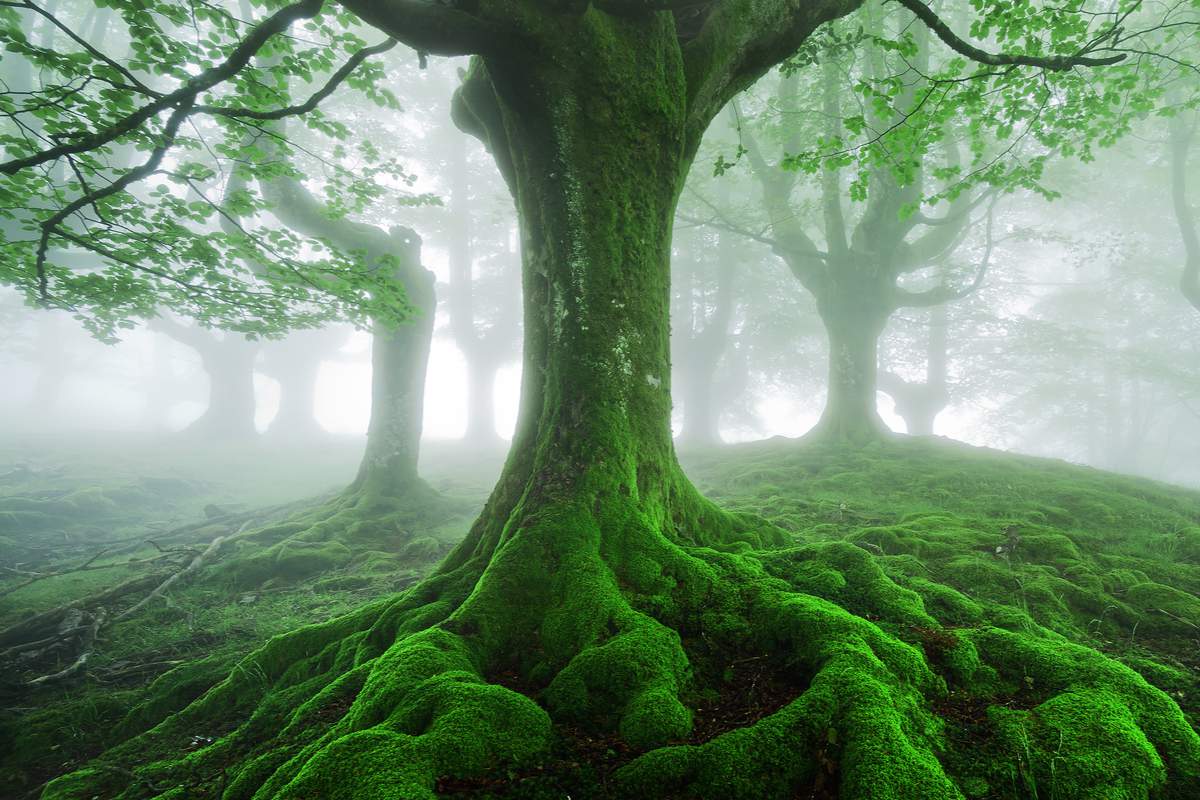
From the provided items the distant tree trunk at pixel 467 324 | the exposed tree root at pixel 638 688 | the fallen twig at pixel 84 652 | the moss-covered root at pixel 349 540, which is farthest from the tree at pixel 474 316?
the exposed tree root at pixel 638 688

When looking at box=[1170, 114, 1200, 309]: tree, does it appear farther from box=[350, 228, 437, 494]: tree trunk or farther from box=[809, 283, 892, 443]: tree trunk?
box=[350, 228, 437, 494]: tree trunk

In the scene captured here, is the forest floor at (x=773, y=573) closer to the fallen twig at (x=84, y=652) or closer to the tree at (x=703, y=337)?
the fallen twig at (x=84, y=652)

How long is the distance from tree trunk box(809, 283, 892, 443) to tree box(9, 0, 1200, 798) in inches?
374

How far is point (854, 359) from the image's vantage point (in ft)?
47.5

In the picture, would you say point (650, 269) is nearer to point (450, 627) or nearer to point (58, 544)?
point (450, 627)

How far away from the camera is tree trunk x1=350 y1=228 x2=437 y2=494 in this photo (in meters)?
11.0

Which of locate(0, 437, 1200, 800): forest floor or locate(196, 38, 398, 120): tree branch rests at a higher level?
locate(196, 38, 398, 120): tree branch

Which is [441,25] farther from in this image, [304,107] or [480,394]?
[480,394]

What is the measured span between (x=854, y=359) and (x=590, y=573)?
13379mm

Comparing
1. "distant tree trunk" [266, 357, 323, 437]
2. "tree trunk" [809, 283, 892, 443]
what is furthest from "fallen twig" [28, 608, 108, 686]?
"distant tree trunk" [266, 357, 323, 437]

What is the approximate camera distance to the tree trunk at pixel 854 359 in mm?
14297

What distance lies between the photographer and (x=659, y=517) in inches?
170

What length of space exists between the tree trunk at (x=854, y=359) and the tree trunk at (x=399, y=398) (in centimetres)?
1091

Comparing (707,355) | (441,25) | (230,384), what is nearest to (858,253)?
(707,355)
